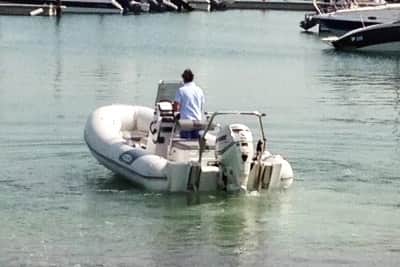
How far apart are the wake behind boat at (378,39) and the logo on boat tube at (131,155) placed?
34.8 m

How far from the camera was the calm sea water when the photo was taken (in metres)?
12.6

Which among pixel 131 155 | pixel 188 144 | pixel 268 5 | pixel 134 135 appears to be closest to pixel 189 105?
pixel 188 144

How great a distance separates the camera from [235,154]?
47.7 feet

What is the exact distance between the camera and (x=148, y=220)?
549 inches

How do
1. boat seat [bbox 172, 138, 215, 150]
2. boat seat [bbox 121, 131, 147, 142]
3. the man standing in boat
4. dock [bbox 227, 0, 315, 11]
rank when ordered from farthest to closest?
dock [bbox 227, 0, 315, 11], boat seat [bbox 121, 131, 147, 142], the man standing in boat, boat seat [bbox 172, 138, 215, 150]

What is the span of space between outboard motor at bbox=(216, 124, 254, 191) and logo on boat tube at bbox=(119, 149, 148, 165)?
1252mm

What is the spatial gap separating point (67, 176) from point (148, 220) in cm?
316

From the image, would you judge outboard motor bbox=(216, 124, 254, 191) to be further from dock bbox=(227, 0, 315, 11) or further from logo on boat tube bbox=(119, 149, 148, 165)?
dock bbox=(227, 0, 315, 11)

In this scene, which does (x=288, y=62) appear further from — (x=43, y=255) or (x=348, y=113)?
(x=43, y=255)

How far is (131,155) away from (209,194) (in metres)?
1.36

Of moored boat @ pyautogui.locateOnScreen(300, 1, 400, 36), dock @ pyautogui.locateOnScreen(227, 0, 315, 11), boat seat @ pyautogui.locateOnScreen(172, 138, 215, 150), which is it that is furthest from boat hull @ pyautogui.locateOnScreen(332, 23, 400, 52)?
dock @ pyautogui.locateOnScreen(227, 0, 315, 11)

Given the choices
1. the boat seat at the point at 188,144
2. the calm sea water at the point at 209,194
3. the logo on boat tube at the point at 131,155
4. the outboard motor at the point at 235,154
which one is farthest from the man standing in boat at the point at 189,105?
the calm sea water at the point at 209,194

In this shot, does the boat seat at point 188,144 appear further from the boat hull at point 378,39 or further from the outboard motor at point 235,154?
the boat hull at point 378,39

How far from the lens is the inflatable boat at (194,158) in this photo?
579 inches
